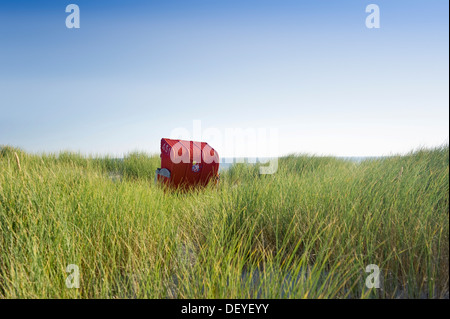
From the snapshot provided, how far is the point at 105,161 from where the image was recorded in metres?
7.92

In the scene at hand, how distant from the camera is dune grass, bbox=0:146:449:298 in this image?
1383 mm

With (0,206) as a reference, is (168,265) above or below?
below

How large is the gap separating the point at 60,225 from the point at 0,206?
66 cm

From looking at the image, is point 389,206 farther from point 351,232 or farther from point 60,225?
point 60,225

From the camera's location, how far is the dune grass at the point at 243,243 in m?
1.38

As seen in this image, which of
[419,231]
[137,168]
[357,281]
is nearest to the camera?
[357,281]

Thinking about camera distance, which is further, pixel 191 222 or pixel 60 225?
pixel 191 222

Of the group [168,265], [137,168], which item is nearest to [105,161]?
[137,168]

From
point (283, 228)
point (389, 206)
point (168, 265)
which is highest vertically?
point (389, 206)

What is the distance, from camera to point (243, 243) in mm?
1911

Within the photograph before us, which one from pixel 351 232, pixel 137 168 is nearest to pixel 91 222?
pixel 351 232

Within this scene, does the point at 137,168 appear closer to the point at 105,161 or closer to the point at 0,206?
the point at 105,161

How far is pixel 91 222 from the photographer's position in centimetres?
195
